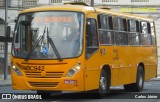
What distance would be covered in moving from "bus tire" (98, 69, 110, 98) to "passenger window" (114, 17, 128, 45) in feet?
5.64

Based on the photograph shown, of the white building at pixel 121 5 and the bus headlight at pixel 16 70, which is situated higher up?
the white building at pixel 121 5

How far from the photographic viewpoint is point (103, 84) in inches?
723

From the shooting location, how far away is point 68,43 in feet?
55.0

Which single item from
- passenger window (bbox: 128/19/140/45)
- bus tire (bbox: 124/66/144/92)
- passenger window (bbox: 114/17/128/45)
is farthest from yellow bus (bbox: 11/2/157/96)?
bus tire (bbox: 124/66/144/92)

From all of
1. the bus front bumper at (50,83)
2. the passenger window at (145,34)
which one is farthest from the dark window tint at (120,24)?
the bus front bumper at (50,83)

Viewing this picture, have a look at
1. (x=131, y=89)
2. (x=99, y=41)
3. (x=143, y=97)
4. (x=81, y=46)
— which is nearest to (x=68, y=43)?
(x=81, y=46)

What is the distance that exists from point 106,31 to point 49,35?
8.41 feet

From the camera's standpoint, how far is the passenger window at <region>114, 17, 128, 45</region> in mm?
19781

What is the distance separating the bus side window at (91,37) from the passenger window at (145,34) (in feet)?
18.9

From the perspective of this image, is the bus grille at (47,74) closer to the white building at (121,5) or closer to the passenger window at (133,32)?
the passenger window at (133,32)

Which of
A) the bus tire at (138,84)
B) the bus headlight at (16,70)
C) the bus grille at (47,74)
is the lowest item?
the bus tire at (138,84)

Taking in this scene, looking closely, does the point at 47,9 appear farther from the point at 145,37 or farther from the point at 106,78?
the point at 145,37

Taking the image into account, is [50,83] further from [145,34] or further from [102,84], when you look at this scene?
[145,34]

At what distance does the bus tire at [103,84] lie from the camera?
1814 cm
